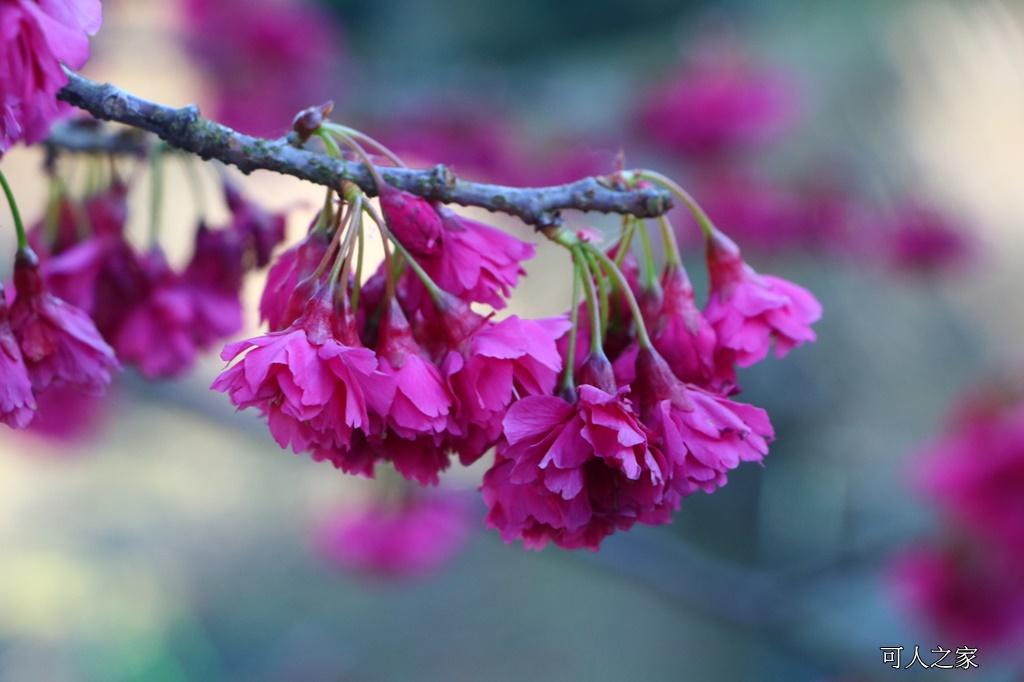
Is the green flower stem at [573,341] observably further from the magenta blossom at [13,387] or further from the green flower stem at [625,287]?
the magenta blossom at [13,387]

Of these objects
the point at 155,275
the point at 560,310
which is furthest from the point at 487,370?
the point at 560,310

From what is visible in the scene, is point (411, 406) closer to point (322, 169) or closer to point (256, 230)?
point (322, 169)

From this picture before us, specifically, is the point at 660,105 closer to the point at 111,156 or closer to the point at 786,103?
the point at 786,103

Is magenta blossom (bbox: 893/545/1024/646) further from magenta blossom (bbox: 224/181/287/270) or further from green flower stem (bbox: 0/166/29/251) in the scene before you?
green flower stem (bbox: 0/166/29/251)

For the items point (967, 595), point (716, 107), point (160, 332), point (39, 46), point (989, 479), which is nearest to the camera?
point (39, 46)

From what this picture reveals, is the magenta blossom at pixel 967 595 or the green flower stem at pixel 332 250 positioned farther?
the magenta blossom at pixel 967 595

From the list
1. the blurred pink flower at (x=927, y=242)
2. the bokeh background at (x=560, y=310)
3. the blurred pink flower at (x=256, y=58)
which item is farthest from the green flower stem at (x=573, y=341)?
the blurred pink flower at (x=927, y=242)
